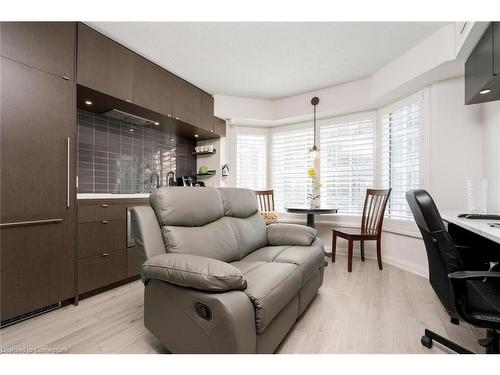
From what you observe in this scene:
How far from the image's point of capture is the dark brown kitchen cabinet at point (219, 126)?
12.9 ft

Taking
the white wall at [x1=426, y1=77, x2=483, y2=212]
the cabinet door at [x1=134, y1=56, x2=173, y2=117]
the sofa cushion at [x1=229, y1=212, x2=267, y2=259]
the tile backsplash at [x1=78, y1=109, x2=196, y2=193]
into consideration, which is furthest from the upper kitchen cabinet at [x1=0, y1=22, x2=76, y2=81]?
the white wall at [x1=426, y1=77, x2=483, y2=212]

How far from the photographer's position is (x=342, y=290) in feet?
7.94

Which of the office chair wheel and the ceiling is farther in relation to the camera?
the ceiling

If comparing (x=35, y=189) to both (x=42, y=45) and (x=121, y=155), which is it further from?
(x=121, y=155)

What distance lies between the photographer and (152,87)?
110 inches

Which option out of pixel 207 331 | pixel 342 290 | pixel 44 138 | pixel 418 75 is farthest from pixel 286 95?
pixel 207 331

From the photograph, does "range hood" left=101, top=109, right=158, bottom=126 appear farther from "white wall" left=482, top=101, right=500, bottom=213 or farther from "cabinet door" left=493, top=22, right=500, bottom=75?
"white wall" left=482, top=101, right=500, bottom=213

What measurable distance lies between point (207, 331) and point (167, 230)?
0.70 metres

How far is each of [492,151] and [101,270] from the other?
3909mm

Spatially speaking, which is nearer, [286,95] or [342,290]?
[342,290]

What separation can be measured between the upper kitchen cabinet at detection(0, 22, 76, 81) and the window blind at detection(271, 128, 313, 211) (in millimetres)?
3205

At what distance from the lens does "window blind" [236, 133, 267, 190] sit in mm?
4348

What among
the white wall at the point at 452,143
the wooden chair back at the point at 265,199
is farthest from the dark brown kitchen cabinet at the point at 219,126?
the white wall at the point at 452,143
